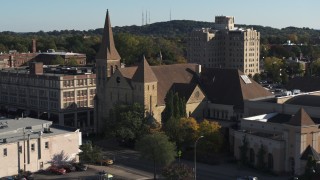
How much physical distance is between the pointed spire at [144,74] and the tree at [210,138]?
38.4 ft

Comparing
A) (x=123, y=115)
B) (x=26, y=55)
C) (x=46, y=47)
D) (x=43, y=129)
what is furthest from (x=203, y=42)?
(x=43, y=129)

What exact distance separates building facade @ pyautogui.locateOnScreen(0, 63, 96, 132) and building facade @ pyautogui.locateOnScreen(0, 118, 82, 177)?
24819 millimetres

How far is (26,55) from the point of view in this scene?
143 m

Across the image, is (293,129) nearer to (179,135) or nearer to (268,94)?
(179,135)

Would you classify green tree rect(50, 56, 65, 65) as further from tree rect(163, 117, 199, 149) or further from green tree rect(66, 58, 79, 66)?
tree rect(163, 117, 199, 149)

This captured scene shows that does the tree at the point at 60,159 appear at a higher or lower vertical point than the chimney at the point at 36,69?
lower

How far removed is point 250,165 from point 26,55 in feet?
315

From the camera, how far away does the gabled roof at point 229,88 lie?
74.5 m

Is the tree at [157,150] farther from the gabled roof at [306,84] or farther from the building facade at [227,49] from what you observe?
the building facade at [227,49]

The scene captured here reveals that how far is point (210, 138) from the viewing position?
64062 mm

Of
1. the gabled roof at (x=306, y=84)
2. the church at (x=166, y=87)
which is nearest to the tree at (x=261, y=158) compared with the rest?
the church at (x=166, y=87)

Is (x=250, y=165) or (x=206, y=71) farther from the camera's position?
(x=206, y=71)

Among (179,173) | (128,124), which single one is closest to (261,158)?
(179,173)

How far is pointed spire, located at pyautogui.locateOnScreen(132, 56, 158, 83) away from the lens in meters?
72.0
